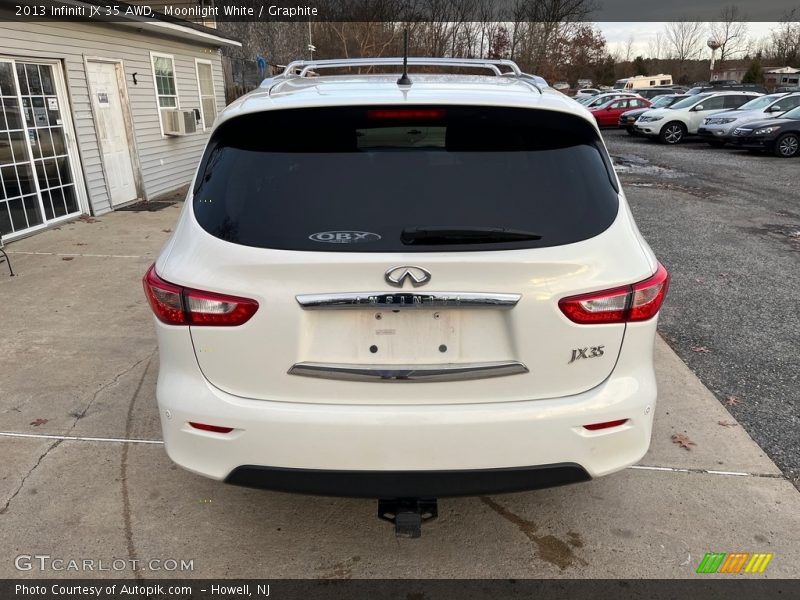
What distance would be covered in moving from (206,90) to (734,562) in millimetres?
14890

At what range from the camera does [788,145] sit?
56.2 feet

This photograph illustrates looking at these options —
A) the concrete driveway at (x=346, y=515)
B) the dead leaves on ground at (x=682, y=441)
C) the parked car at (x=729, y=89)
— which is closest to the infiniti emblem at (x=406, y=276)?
the concrete driveway at (x=346, y=515)

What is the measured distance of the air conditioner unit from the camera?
39.8ft

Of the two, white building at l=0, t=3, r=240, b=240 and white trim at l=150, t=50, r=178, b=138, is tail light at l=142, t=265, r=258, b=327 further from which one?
white trim at l=150, t=50, r=178, b=138

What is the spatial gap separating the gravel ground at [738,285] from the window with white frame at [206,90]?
9943mm

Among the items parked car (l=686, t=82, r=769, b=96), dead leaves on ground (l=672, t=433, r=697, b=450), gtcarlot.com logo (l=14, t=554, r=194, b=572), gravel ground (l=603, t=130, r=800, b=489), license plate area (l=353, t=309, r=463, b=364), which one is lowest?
gravel ground (l=603, t=130, r=800, b=489)

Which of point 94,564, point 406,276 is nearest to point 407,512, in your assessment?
point 406,276

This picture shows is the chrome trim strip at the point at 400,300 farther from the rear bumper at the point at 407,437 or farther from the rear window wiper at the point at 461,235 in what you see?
the rear bumper at the point at 407,437

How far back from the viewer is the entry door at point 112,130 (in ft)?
32.4

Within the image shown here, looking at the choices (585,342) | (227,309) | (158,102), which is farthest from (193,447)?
(158,102)

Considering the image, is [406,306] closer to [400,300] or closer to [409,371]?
[400,300]

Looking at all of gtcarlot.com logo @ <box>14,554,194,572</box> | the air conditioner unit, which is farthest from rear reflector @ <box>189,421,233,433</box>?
the air conditioner unit

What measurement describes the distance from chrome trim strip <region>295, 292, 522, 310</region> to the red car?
27.2 meters

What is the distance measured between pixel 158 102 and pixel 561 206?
38.3ft
